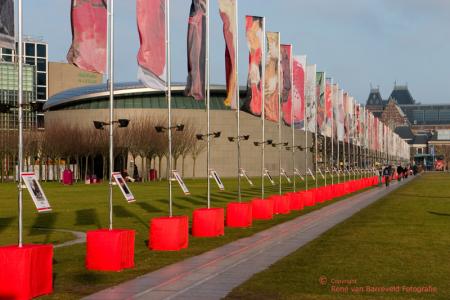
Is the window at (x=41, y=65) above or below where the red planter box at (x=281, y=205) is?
above

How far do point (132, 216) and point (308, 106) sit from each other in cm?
1794

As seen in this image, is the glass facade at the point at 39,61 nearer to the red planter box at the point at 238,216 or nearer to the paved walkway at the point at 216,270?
the red planter box at the point at 238,216

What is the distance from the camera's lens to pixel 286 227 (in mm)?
27984

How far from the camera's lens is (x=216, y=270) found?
16203 millimetres

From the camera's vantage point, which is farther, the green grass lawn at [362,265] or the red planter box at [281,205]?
the red planter box at [281,205]

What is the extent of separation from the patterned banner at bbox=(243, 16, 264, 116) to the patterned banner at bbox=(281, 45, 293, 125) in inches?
281

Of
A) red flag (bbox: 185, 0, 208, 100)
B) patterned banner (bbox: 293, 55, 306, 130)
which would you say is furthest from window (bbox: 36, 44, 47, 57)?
red flag (bbox: 185, 0, 208, 100)

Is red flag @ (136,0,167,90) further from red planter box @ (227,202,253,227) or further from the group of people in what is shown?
the group of people

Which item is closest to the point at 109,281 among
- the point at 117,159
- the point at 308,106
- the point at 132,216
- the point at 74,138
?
the point at 132,216

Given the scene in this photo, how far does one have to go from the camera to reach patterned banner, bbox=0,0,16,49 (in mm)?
13406

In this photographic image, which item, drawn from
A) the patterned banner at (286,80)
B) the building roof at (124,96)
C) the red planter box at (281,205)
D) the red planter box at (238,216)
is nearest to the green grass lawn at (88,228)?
the red planter box at (238,216)

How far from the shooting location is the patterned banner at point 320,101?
173 feet

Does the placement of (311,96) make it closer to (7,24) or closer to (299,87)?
(299,87)

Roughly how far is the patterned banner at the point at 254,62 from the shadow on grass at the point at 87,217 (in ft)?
26.6
